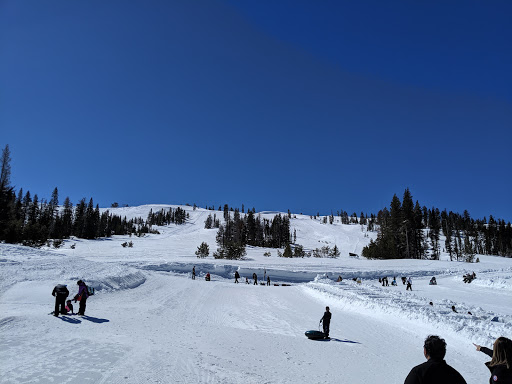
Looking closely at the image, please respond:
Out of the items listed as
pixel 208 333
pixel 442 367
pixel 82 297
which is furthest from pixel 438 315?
pixel 82 297

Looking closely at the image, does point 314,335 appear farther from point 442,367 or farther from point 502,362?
point 442,367

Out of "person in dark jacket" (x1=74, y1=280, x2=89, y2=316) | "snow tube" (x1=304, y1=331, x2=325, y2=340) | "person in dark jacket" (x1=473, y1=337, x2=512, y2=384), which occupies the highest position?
"person in dark jacket" (x1=473, y1=337, x2=512, y2=384)

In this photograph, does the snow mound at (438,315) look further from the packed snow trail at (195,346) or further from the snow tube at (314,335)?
the snow tube at (314,335)

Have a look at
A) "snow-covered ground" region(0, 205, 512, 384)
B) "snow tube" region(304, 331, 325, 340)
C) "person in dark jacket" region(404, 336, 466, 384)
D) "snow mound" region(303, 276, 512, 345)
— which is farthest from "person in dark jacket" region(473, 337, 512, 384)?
"snow mound" region(303, 276, 512, 345)

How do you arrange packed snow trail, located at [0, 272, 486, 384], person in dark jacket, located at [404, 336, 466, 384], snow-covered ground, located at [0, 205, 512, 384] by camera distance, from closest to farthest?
person in dark jacket, located at [404, 336, 466, 384]
packed snow trail, located at [0, 272, 486, 384]
snow-covered ground, located at [0, 205, 512, 384]

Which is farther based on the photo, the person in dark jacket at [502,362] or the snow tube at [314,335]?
the snow tube at [314,335]

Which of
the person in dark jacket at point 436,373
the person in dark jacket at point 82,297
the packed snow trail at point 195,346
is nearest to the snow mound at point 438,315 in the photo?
the packed snow trail at point 195,346

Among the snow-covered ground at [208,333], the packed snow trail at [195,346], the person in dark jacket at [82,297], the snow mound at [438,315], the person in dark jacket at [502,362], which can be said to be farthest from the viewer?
the snow mound at [438,315]

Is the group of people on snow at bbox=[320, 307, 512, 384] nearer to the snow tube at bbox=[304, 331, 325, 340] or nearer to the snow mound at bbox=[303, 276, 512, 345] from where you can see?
the snow tube at bbox=[304, 331, 325, 340]

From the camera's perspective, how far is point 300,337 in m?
12.9

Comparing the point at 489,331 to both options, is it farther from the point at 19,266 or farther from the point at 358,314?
the point at 19,266

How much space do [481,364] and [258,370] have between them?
7771 millimetres

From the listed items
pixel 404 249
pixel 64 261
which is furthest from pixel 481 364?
pixel 404 249

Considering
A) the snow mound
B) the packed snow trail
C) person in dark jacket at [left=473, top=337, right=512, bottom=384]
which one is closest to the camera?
person in dark jacket at [left=473, top=337, right=512, bottom=384]
